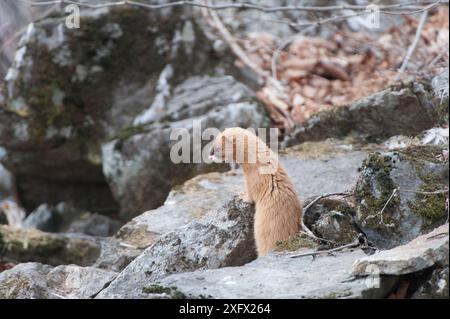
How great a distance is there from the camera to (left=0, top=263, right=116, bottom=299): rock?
448 cm

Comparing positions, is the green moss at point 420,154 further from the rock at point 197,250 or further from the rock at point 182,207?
the rock at point 182,207

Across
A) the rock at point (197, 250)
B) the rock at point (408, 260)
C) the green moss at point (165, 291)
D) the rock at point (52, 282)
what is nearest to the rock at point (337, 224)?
the rock at point (197, 250)

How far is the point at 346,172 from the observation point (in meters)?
5.93

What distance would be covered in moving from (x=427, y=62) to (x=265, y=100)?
6.54 ft

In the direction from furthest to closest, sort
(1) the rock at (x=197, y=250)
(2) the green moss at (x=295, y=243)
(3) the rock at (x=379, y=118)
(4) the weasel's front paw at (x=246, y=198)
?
(3) the rock at (x=379, y=118)
(4) the weasel's front paw at (x=246, y=198)
(1) the rock at (x=197, y=250)
(2) the green moss at (x=295, y=243)

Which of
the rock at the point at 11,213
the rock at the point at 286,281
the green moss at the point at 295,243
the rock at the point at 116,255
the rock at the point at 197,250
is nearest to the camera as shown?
the rock at the point at 286,281

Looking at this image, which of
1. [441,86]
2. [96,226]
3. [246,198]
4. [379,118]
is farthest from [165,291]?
[96,226]

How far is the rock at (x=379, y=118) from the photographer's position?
620 cm

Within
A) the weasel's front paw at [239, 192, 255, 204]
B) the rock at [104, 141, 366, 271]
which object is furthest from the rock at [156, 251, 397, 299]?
the rock at [104, 141, 366, 271]

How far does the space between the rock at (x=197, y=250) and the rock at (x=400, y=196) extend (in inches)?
38.4

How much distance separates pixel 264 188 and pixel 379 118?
214 centimetres

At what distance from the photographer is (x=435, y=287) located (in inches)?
123

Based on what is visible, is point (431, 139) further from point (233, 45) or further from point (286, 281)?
point (233, 45)

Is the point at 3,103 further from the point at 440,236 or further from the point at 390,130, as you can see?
the point at 440,236
